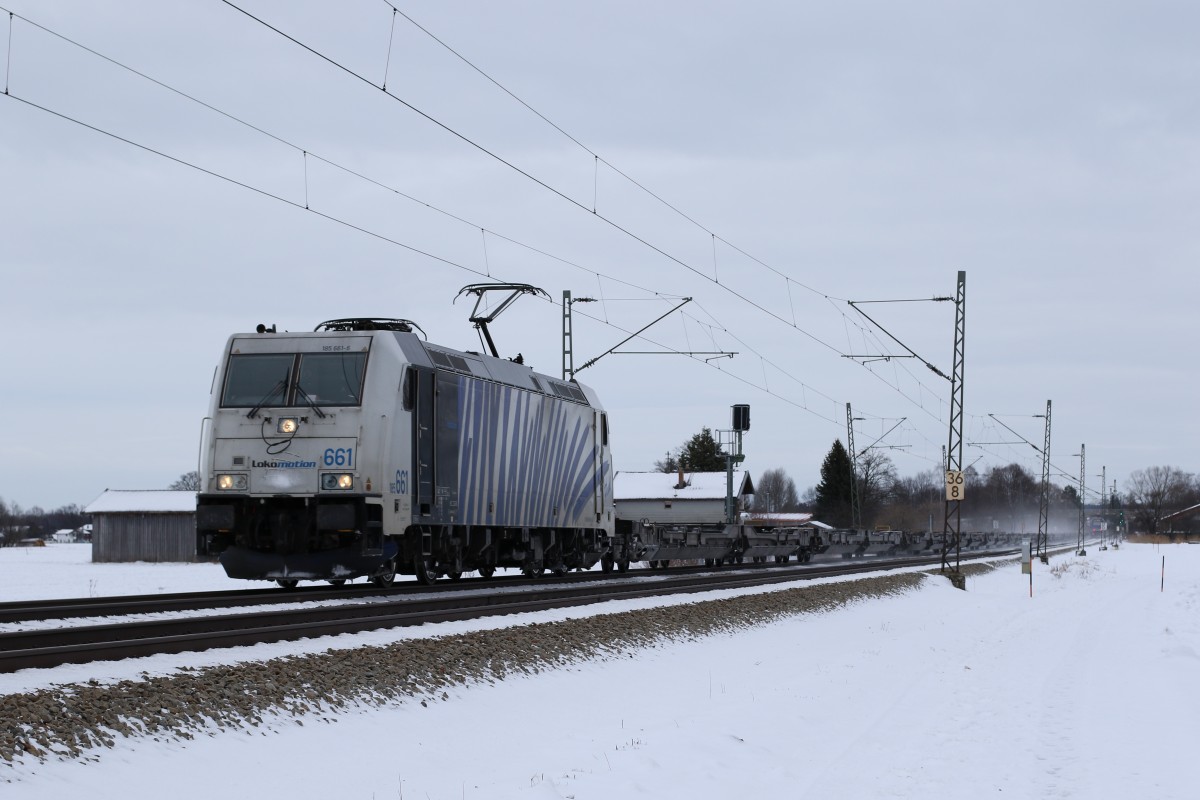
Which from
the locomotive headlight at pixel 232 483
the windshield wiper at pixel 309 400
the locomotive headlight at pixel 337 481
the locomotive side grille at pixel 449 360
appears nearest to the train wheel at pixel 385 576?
the locomotive headlight at pixel 337 481

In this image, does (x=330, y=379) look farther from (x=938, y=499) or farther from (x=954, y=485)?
(x=938, y=499)

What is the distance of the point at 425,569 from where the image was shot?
21172 mm

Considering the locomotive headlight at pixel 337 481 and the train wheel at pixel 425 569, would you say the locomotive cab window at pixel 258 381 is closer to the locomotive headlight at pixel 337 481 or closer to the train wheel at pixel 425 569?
the locomotive headlight at pixel 337 481

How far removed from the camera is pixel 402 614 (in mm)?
15438

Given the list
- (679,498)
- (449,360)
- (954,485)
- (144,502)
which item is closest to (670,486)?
(679,498)

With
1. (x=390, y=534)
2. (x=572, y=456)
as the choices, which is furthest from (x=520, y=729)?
(x=572, y=456)

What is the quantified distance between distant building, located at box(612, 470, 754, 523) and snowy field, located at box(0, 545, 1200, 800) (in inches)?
2109

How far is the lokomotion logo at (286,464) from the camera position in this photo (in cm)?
1839

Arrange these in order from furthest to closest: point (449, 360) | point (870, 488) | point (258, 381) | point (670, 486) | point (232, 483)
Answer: point (870, 488) < point (670, 486) < point (449, 360) < point (258, 381) < point (232, 483)

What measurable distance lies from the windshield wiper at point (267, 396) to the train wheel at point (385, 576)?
325 cm

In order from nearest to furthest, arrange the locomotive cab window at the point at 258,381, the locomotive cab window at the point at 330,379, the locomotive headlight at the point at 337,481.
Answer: the locomotive headlight at the point at 337,481, the locomotive cab window at the point at 330,379, the locomotive cab window at the point at 258,381

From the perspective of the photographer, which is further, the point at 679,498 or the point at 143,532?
the point at 679,498

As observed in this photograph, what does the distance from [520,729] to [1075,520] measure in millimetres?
198472

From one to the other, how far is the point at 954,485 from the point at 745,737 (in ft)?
85.6
